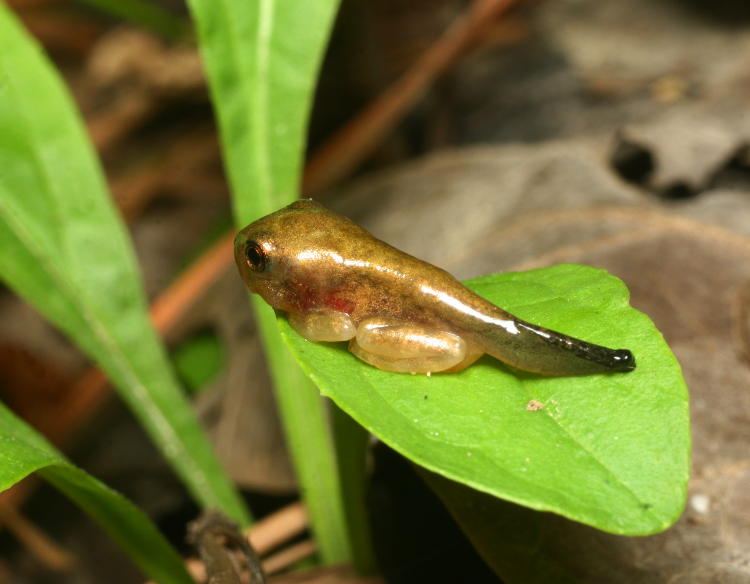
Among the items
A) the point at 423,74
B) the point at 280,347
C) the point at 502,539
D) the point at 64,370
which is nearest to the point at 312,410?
the point at 280,347

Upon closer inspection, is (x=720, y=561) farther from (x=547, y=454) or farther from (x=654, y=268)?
(x=654, y=268)

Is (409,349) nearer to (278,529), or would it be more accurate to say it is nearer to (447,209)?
(278,529)

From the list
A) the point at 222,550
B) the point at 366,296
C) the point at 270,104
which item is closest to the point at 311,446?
the point at 222,550

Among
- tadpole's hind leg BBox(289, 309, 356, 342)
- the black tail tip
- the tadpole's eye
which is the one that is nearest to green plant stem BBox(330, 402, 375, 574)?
tadpole's hind leg BBox(289, 309, 356, 342)

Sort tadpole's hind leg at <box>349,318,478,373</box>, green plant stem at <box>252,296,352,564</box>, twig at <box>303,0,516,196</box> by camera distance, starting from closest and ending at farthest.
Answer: tadpole's hind leg at <box>349,318,478,373</box> < green plant stem at <box>252,296,352,564</box> < twig at <box>303,0,516,196</box>

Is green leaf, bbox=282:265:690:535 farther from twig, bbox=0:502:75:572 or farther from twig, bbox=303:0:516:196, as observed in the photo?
twig, bbox=303:0:516:196

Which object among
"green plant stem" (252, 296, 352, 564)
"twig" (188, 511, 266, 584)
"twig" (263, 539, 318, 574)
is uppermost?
"twig" (188, 511, 266, 584)

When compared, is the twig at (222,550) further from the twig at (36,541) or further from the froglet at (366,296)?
the twig at (36,541)
